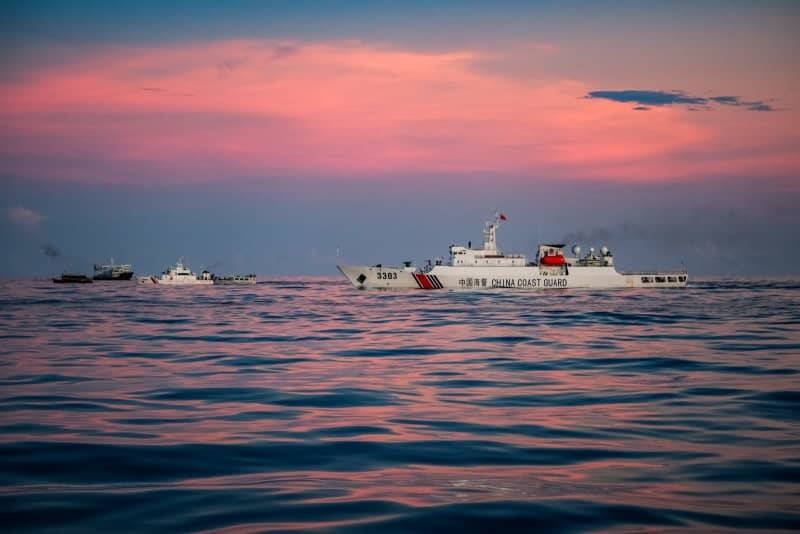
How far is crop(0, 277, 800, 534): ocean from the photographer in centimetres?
734

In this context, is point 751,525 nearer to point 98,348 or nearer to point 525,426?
point 525,426

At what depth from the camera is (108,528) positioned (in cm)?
686

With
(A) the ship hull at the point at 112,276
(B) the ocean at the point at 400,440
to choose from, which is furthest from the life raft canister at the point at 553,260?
(A) the ship hull at the point at 112,276

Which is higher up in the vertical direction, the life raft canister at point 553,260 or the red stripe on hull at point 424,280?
the life raft canister at point 553,260

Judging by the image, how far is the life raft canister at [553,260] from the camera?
3851 inches

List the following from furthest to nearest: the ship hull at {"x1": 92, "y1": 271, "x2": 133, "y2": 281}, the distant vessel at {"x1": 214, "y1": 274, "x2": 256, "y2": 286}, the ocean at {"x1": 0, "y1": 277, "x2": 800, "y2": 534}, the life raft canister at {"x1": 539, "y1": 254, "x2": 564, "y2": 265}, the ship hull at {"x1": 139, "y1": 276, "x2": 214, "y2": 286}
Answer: the ship hull at {"x1": 92, "y1": 271, "x2": 133, "y2": 281} → the distant vessel at {"x1": 214, "y1": 274, "x2": 256, "y2": 286} → the ship hull at {"x1": 139, "y1": 276, "x2": 214, "y2": 286} → the life raft canister at {"x1": 539, "y1": 254, "x2": 564, "y2": 265} → the ocean at {"x1": 0, "y1": 277, "x2": 800, "y2": 534}

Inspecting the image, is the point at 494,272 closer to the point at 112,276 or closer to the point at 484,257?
the point at 484,257

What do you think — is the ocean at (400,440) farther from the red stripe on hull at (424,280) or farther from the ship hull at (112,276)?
the ship hull at (112,276)

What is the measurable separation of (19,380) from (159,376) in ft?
10.5

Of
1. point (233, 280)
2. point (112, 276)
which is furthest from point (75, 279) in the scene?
point (233, 280)

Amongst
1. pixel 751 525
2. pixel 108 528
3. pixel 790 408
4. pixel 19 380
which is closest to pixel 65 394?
pixel 19 380

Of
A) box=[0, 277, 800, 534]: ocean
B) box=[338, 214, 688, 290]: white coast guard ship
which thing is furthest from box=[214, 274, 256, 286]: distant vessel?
box=[0, 277, 800, 534]: ocean

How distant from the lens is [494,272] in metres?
93.8

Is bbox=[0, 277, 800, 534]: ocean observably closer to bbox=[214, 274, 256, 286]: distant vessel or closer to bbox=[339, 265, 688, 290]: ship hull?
bbox=[339, 265, 688, 290]: ship hull
